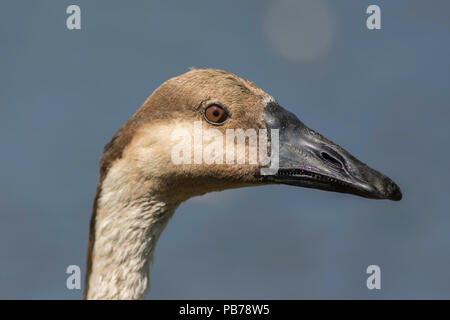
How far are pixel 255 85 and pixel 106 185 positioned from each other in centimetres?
167

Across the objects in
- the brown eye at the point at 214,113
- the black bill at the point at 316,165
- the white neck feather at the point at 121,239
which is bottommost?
the white neck feather at the point at 121,239

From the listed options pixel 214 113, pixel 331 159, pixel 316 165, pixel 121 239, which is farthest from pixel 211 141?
pixel 121 239

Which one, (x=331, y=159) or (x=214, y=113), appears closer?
(x=331, y=159)

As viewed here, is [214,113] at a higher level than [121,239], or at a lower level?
higher

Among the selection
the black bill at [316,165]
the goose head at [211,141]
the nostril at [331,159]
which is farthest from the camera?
the goose head at [211,141]

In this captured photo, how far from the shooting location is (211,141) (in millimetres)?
5883

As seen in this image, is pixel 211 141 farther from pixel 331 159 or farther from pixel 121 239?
pixel 121 239

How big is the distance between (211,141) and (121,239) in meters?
1.18

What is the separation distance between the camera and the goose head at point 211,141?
19.1ft

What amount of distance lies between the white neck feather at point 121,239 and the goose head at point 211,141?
15 centimetres

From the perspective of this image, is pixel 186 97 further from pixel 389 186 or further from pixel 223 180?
pixel 389 186

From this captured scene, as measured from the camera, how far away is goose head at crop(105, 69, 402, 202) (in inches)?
229

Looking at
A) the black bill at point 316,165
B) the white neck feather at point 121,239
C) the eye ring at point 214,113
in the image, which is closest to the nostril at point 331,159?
the black bill at point 316,165

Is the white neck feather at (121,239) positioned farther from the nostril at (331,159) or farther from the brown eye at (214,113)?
the nostril at (331,159)
